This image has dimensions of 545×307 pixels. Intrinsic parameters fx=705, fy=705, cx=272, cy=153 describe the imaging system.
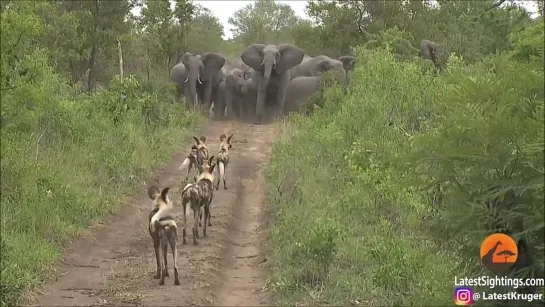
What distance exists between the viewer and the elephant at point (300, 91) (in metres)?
24.7

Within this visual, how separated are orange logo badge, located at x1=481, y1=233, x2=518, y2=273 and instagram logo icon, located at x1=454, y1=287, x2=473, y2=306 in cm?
28

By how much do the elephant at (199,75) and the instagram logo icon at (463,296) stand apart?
20969 millimetres

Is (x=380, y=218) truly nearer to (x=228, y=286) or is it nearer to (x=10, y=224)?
(x=228, y=286)

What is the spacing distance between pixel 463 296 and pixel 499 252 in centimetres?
50

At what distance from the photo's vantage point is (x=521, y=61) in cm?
566

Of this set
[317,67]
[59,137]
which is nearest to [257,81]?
[317,67]

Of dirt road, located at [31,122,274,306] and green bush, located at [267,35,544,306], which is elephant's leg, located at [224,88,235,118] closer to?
green bush, located at [267,35,544,306]

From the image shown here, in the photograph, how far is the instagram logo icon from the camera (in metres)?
4.93

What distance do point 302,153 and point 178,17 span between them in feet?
39.8

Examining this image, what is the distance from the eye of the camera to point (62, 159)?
12672mm

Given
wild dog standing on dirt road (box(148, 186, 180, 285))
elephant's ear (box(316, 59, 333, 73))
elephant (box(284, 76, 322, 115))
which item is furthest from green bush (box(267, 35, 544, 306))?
elephant's ear (box(316, 59, 333, 73))

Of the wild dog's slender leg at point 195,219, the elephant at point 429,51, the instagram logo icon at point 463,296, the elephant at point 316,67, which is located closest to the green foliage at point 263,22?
the elephant at point 316,67

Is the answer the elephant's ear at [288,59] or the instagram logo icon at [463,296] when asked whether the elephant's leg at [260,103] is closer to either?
the elephant's ear at [288,59]

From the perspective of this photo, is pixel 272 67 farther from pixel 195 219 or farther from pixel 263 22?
pixel 263 22
